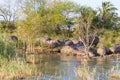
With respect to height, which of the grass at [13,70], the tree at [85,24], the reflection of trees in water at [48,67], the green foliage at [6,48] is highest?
the tree at [85,24]

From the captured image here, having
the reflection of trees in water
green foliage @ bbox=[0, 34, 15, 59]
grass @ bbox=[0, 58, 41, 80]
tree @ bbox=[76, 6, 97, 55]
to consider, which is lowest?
the reflection of trees in water

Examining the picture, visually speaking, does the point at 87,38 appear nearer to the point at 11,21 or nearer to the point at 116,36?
the point at 116,36

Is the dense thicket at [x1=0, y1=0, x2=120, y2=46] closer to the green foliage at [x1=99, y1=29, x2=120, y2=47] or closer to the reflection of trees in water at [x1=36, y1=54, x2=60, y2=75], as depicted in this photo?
the green foliage at [x1=99, y1=29, x2=120, y2=47]

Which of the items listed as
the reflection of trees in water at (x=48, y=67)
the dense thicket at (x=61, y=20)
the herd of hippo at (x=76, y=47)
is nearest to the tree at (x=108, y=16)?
the dense thicket at (x=61, y=20)

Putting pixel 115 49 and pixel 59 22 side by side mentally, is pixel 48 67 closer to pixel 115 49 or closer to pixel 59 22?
pixel 115 49

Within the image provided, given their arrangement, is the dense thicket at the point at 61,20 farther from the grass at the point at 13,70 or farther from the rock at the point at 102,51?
the grass at the point at 13,70

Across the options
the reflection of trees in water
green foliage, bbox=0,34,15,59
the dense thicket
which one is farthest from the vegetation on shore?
green foliage, bbox=0,34,15,59

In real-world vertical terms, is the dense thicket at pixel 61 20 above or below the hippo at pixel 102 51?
above

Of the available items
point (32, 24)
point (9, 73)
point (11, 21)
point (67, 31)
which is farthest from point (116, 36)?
point (9, 73)

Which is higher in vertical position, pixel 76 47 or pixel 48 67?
pixel 76 47

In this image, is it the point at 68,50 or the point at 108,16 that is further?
the point at 108,16

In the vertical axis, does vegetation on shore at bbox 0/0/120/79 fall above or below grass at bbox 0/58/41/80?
above

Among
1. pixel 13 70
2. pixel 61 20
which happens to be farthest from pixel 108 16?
pixel 13 70

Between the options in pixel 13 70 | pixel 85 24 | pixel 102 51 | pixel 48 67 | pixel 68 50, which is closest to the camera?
pixel 13 70
